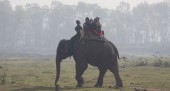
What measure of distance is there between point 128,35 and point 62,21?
28684 mm

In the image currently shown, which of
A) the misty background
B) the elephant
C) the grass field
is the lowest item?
the grass field

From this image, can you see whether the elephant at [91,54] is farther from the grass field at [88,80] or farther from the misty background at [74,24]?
the misty background at [74,24]

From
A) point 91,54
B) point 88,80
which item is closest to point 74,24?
point 88,80

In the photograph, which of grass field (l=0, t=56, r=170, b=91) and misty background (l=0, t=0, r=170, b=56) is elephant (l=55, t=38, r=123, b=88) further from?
misty background (l=0, t=0, r=170, b=56)

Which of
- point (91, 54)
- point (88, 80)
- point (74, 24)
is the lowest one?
point (88, 80)

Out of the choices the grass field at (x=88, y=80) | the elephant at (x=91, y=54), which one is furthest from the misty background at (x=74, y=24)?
the elephant at (x=91, y=54)

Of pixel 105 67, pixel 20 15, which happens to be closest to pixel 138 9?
pixel 20 15

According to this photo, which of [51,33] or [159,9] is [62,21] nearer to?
[51,33]

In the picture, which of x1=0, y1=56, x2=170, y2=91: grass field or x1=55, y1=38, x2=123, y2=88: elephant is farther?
x1=0, y1=56, x2=170, y2=91: grass field

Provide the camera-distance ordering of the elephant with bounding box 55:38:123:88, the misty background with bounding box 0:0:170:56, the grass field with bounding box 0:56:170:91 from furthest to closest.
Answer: the misty background with bounding box 0:0:170:56 < the grass field with bounding box 0:56:170:91 < the elephant with bounding box 55:38:123:88

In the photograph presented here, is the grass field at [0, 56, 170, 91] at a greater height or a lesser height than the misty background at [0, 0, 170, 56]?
lesser

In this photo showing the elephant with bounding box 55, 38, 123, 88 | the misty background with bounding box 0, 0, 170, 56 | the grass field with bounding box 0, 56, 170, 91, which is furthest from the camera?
the misty background with bounding box 0, 0, 170, 56

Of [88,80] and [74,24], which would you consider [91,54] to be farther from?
[74,24]

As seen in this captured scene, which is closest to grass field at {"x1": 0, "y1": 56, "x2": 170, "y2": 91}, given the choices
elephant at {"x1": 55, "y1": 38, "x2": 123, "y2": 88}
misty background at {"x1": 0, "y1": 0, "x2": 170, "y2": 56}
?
elephant at {"x1": 55, "y1": 38, "x2": 123, "y2": 88}
